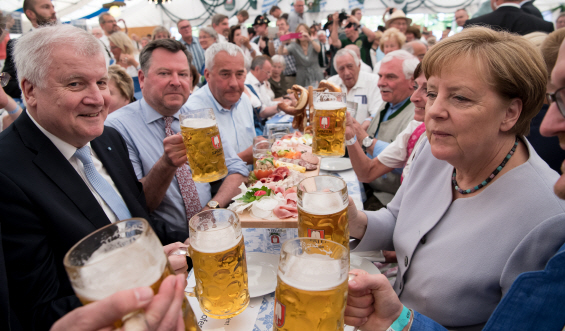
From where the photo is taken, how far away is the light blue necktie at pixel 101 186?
1.41 metres

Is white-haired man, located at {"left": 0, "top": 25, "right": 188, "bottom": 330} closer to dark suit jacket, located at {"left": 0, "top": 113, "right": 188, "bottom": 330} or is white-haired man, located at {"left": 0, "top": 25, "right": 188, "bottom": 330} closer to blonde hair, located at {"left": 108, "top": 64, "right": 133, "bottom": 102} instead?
dark suit jacket, located at {"left": 0, "top": 113, "right": 188, "bottom": 330}

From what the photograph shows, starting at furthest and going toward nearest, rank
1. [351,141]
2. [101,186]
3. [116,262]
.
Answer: [351,141], [101,186], [116,262]

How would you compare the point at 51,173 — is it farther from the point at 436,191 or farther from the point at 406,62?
the point at 406,62

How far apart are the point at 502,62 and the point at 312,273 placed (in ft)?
3.20

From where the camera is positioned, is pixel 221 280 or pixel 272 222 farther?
pixel 272 222

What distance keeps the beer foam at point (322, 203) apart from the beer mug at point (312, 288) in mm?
223

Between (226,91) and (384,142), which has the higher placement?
(226,91)

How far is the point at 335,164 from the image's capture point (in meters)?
2.89

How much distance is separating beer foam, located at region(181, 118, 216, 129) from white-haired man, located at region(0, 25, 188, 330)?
0.38 m

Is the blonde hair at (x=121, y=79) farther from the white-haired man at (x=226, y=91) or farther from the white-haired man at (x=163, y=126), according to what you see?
the white-haired man at (x=163, y=126)

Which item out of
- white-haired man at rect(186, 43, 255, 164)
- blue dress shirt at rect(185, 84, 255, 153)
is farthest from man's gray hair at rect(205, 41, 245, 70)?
blue dress shirt at rect(185, 84, 255, 153)

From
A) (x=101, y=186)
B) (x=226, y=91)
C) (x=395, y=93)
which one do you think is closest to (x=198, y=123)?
(x=101, y=186)

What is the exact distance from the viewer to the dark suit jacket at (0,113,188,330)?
1039 millimetres

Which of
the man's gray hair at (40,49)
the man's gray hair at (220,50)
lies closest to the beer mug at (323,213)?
the man's gray hair at (40,49)
